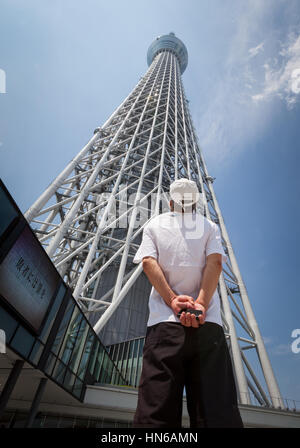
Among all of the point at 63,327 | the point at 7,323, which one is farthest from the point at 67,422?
the point at 7,323

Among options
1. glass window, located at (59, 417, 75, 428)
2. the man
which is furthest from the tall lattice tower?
the man

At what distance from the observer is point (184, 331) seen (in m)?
1.59

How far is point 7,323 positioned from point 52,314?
257 cm

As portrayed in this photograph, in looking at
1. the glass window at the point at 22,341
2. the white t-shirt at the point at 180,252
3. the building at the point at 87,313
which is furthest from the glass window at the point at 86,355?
the white t-shirt at the point at 180,252

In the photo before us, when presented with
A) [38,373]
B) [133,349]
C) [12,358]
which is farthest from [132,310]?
[12,358]

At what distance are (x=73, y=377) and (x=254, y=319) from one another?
14.1 m

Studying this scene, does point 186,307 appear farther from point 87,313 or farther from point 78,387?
point 87,313

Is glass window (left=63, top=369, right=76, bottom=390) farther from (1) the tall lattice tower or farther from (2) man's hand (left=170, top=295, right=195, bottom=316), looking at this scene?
(2) man's hand (left=170, top=295, right=195, bottom=316)

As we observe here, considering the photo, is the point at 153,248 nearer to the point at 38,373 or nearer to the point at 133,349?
the point at 38,373

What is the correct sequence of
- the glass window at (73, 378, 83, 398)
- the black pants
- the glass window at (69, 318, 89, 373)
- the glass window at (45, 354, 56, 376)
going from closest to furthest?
the black pants < the glass window at (45, 354, 56, 376) < the glass window at (69, 318, 89, 373) < the glass window at (73, 378, 83, 398)

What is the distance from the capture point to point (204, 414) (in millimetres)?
1344

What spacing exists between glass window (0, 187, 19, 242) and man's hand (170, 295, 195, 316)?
18.3ft

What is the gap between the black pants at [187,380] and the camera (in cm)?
136

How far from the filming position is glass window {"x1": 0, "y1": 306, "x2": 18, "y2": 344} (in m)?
5.84
